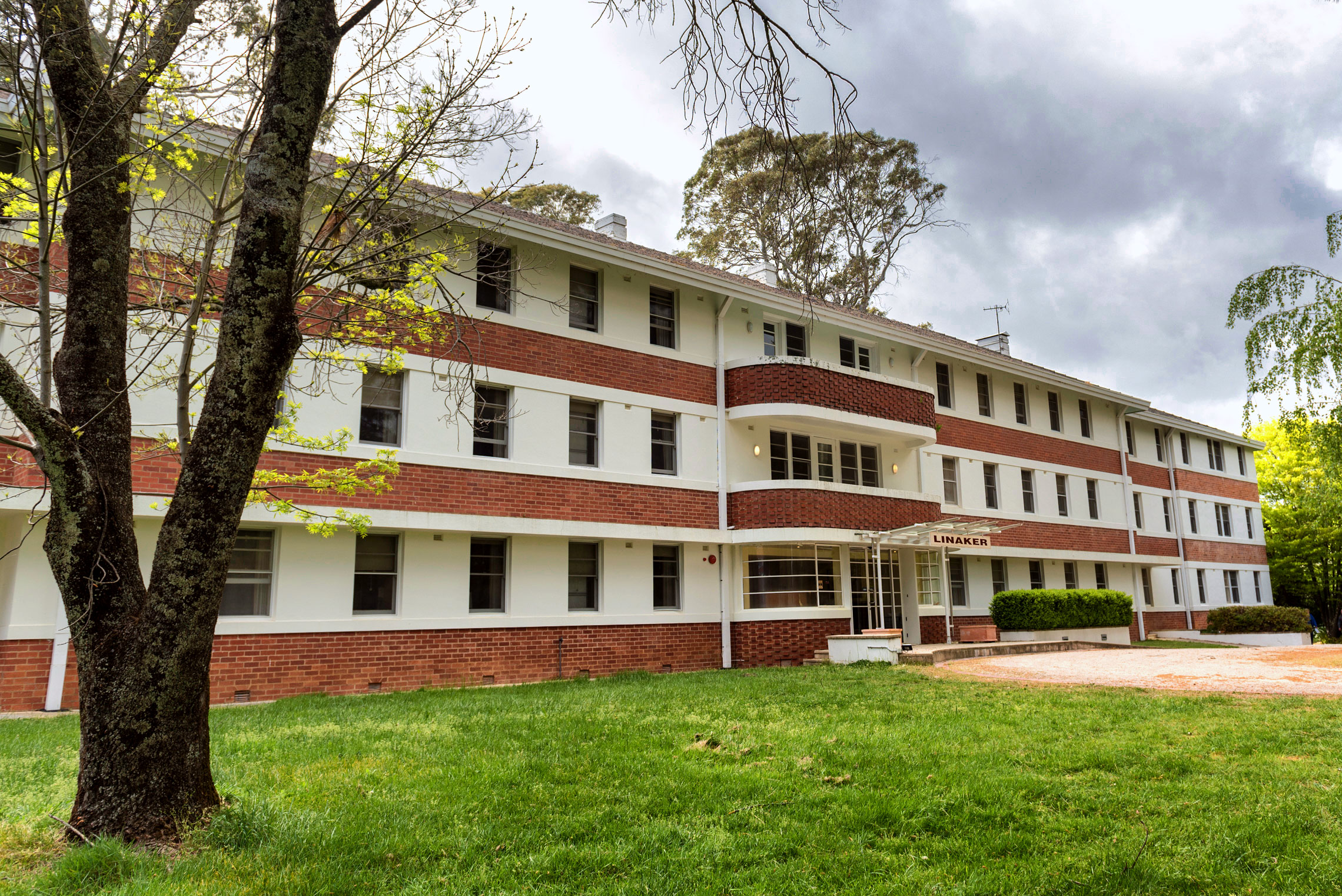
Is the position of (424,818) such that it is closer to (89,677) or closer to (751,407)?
(89,677)

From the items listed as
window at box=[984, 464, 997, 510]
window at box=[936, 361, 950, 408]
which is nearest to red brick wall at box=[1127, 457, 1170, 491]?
window at box=[984, 464, 997, 510]

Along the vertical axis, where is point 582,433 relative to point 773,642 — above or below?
above

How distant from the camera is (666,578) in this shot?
1758 cm

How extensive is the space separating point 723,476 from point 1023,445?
12.2m

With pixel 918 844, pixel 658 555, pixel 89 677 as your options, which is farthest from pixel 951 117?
pixel 658 555

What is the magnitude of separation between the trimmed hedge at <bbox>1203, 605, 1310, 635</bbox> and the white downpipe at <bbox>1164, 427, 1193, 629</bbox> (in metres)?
2.32

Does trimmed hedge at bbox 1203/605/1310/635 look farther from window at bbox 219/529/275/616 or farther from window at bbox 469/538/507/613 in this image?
window at bbox 219/529/275/616

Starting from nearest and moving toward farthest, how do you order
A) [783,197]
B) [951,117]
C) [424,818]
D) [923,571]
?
[951,117], [424,818], [783,197], [923,571]

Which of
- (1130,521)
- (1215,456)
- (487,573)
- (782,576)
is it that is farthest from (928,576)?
(1215,456)

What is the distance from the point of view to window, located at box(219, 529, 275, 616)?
42.5ft

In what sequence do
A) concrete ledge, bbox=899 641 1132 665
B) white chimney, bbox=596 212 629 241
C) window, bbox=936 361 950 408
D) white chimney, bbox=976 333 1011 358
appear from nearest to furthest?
concrete ledge, bbox=899 641 1132 665
white chimney, bbox=596 212 629 241
window, bbox=936 361 950 408
white chimney, bbox=976 333 1011 358

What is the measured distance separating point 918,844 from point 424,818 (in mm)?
2916

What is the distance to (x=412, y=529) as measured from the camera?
1431 cm

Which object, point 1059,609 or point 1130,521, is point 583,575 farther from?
point 1130,521
